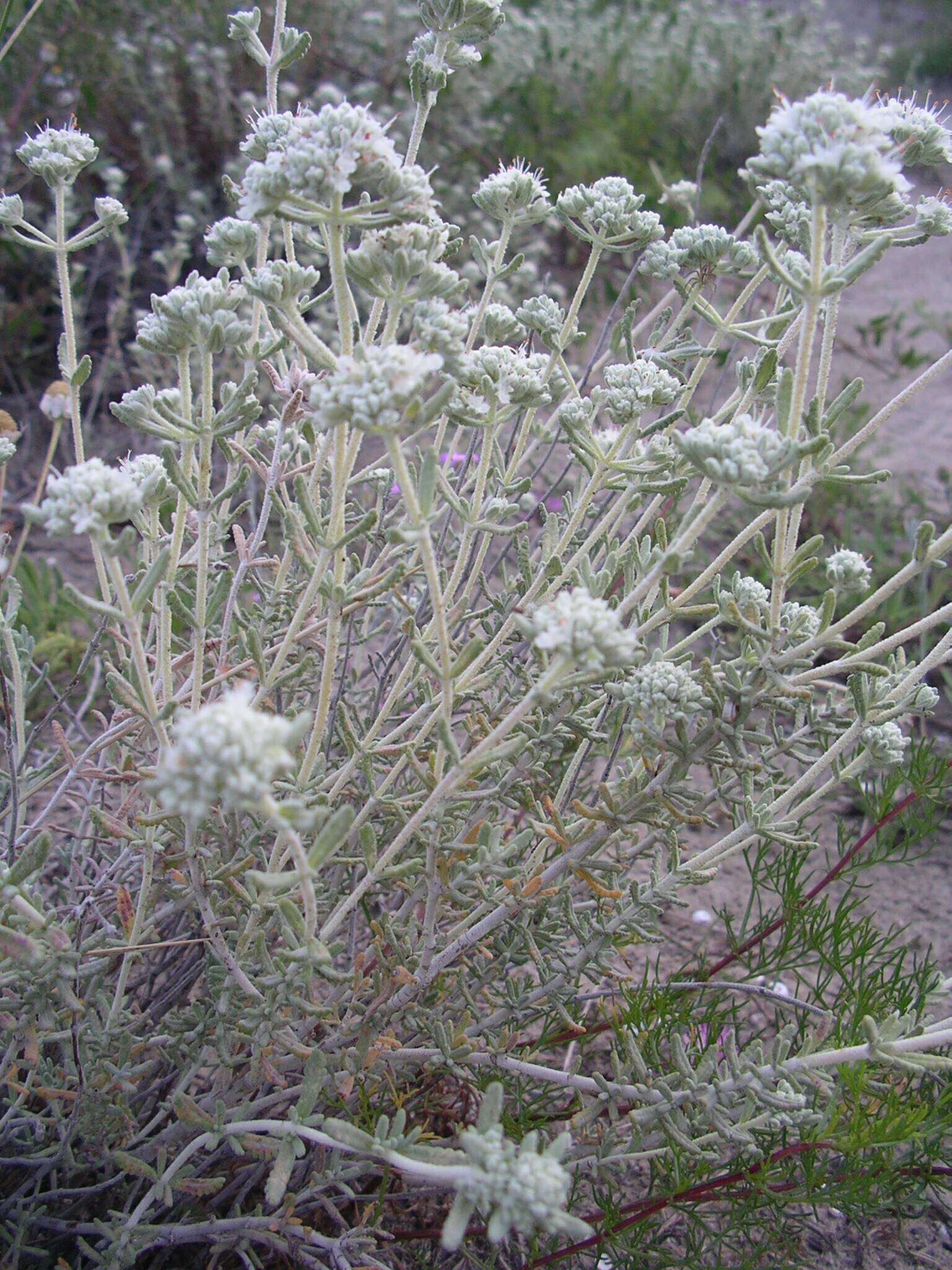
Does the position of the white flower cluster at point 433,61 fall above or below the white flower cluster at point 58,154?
above


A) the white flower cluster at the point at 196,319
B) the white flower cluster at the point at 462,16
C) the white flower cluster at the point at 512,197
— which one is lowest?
the white flower cluster at the point at 196,319

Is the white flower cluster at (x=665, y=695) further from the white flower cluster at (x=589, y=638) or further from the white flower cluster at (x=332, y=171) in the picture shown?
the white flower cluster at (x=332, y=171)

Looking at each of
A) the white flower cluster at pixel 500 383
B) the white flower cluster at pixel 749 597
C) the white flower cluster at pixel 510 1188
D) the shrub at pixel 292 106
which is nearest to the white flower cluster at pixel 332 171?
the white flower cluster at pixel 500 383

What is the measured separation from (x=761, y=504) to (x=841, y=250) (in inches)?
20.7

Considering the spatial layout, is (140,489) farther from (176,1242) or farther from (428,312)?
(176,1242)

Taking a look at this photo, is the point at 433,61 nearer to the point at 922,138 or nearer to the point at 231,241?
the point at 231,241

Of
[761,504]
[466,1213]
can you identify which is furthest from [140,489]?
[466,1213]

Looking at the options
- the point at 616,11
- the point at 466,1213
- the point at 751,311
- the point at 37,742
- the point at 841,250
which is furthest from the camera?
the point at 616,11

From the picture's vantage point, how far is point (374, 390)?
1205mm

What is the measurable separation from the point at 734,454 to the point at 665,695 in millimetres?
368

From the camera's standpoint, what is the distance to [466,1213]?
1.22 meters

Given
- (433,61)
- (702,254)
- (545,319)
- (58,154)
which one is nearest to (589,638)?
(545,319)

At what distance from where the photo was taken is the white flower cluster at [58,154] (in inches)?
70.7

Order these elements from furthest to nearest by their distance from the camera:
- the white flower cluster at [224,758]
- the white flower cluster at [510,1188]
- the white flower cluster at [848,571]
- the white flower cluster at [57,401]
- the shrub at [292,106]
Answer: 1. the shrub at [292,106]
2. the white flower cluster at [57,401]
3. the white flower cluster at [848,571]
4. the white flower cluster at [510,1188]
5. the white flower cluster at [224,758]
